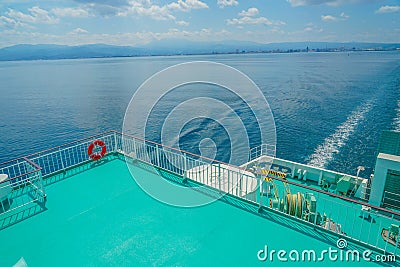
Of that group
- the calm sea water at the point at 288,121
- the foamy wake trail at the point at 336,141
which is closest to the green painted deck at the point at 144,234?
the calm sea water at the point at 288,121

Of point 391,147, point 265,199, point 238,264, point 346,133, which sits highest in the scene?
point 391,147

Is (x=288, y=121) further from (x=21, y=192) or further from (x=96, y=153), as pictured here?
(x=21, y=192)

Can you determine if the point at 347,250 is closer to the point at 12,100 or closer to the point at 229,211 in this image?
the point at 229,211

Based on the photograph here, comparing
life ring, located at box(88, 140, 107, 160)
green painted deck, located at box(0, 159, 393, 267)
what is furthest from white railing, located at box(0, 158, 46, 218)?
life ring, located at box(88, 140, 107, 160)

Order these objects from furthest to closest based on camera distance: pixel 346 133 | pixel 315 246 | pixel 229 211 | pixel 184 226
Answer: pixel 346 133, pixel 229 211, pixel 184 226, pixel 315 246

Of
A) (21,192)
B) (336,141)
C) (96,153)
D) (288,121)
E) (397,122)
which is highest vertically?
(96,153)

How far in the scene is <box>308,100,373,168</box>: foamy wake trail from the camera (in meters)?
17.1

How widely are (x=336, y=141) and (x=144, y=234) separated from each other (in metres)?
19.2

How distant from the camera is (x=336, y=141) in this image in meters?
20.0

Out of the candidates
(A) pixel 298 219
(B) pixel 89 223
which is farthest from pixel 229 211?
(B) pixel 89 223

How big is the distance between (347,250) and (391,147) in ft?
15.7

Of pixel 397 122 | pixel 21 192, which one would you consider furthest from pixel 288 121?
pixel 21 192

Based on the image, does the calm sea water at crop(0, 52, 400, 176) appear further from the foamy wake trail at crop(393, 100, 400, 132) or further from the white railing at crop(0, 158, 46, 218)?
the white railing at crop(0, 158, 46, 218)

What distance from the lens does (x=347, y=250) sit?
4414 mm
